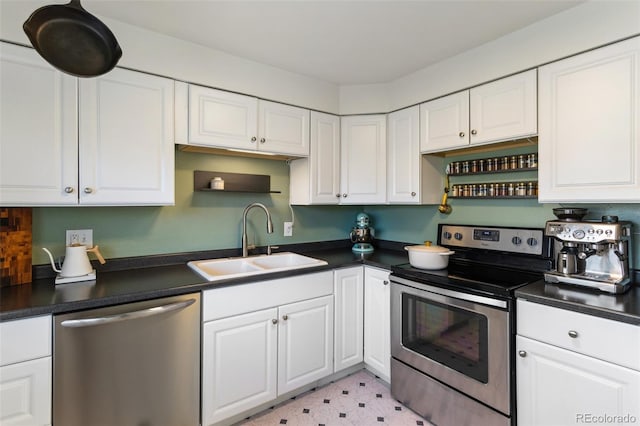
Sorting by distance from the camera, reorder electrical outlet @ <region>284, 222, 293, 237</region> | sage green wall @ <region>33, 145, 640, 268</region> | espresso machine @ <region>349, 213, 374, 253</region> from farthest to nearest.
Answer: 1. espresso machine @ <region>349, 213, 374, 253</region>
2. electrical outlet @ <region>284, 222, 293, 237</region>
3. sage green wall @ <region>33, 145, 640, 268</region>

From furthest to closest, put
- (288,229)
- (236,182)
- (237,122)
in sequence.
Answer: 1. (288,229)
2. (236,182)
3. (237,122)

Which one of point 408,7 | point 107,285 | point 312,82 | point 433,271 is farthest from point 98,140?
point 433,271

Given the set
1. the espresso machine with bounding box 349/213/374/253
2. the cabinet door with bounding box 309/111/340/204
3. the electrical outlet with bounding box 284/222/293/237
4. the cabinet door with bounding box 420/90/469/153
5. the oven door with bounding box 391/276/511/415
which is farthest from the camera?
the espresso machine with bounding box 349/213/374/253

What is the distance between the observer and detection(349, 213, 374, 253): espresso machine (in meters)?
2.77

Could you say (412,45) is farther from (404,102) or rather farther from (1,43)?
(1,43)

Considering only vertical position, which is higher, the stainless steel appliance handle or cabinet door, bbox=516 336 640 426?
the stainless steel appliance handle

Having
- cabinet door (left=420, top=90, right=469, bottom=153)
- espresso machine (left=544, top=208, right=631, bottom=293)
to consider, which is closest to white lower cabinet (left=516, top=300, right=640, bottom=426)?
espresso machine (left=544, top=208, right=631, bottom=293)

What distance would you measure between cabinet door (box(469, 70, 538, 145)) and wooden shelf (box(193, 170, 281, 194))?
152 centimetres

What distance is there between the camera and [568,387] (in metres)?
1.33

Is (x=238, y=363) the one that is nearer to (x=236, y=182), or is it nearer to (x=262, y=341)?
(x=262, y=341)

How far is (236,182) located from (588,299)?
218 cm

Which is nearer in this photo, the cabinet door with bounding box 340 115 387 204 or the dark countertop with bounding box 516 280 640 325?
the dark countertop with bounding box 516 280 640 325

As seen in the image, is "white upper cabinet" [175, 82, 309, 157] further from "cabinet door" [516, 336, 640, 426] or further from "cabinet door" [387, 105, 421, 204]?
"cabinet door" [516, 336, 640, 426]

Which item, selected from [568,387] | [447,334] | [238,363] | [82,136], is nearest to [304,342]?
[238,363]
